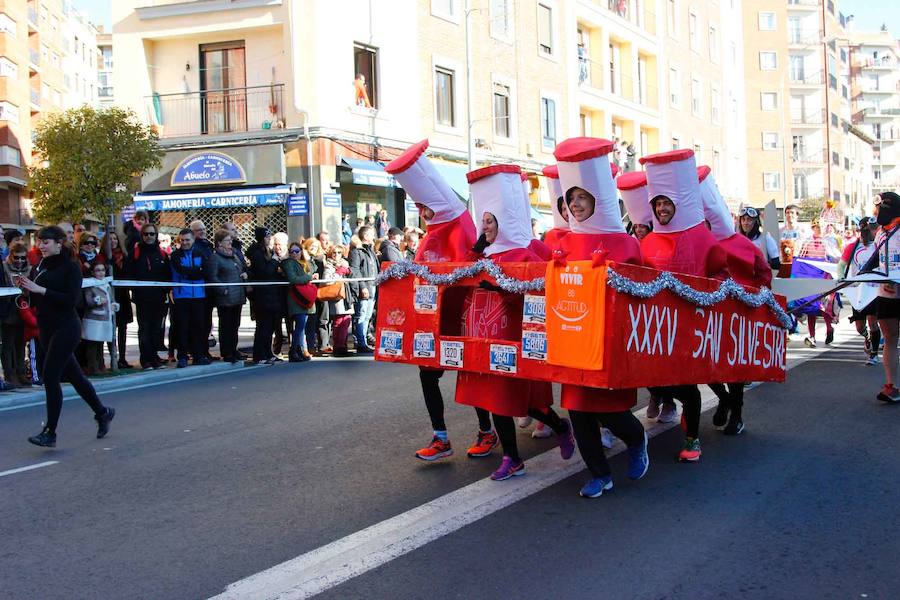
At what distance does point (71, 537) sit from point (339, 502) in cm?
158

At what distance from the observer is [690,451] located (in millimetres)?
6762

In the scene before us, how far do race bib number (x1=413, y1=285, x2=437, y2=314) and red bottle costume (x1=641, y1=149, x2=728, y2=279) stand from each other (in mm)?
1560

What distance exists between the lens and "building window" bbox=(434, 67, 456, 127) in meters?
27.2

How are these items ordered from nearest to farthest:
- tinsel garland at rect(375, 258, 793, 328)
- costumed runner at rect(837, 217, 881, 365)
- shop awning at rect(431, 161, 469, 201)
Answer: tinsel garland at rect(375, 258, 793, 328)
costumed runner at rect(837, 217, 881, 365)
shop awning at rect(431, 161, 469, 201)

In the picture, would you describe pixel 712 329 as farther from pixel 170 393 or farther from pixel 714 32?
pixel 714 32

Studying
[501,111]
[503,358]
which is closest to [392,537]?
[503,358]

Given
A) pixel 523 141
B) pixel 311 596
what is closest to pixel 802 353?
pixel 311 596

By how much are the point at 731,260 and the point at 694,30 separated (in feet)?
139

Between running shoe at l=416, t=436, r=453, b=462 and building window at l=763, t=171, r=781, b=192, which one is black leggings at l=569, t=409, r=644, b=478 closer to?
running shoe at l=416, t=436, r=453, b=462

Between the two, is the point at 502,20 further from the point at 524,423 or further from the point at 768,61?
the point at 768,61

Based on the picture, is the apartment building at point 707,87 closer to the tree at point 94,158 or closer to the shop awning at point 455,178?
the shop awning at point 455,178

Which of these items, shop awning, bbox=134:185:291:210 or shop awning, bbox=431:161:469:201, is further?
shop awning, bbox=431:161:469:201

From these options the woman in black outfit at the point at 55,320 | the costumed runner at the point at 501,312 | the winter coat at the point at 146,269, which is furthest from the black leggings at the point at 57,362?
the winter coat at the point at 146,269

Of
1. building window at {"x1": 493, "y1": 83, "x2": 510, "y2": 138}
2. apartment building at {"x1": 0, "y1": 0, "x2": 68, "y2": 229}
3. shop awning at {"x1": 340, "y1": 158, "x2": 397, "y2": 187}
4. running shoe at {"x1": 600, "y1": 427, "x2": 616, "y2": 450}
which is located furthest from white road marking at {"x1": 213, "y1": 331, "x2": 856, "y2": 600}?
apartment building at {"x1": 0, "y1": 0, "x2": 68, "y2": 229}
